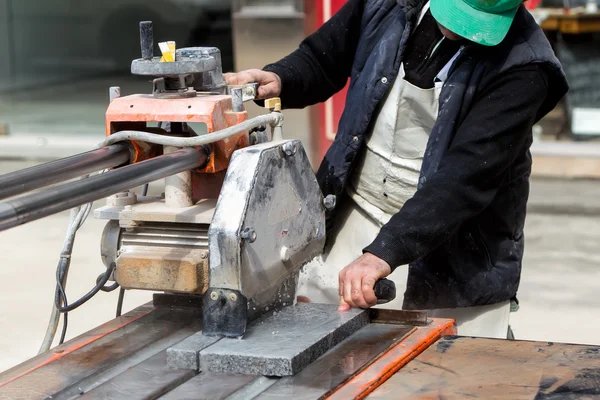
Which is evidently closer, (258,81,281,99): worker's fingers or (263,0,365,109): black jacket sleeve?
(258,81,281,99): worker's fingers

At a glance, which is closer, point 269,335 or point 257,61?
point 269,335

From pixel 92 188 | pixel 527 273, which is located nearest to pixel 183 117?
pixel 92 188

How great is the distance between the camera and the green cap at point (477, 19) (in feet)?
7.20

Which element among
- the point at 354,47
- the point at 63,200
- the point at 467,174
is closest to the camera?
the point at 63,200

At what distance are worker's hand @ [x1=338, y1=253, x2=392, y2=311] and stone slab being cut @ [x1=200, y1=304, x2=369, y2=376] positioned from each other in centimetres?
2

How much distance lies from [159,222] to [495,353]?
70cm

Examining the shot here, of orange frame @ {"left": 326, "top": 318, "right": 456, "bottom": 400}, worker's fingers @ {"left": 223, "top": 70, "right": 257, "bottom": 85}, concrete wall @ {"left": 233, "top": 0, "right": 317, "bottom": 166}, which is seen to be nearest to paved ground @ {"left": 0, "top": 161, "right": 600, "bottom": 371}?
concrete wall @ {"left": 233, "top": 0, "right": 317, "bottom": 166}

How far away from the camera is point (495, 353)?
1790mm

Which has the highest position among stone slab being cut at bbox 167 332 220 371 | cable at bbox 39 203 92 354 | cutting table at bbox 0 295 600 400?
cable at bbox 39 203 92 354

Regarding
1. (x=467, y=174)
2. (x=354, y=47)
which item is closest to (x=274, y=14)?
(x=354, y=47)

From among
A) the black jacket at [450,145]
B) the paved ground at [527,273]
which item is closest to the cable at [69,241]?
the black jacket at [450,145]

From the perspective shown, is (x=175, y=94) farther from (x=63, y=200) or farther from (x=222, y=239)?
(x=63, y=200)

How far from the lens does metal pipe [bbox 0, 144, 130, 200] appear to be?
1.53 m

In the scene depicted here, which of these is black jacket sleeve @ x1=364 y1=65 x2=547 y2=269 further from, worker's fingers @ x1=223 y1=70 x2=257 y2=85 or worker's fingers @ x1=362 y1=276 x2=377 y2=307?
worker's fingers @ x1=223 y1=70 x2=257 y2=85
